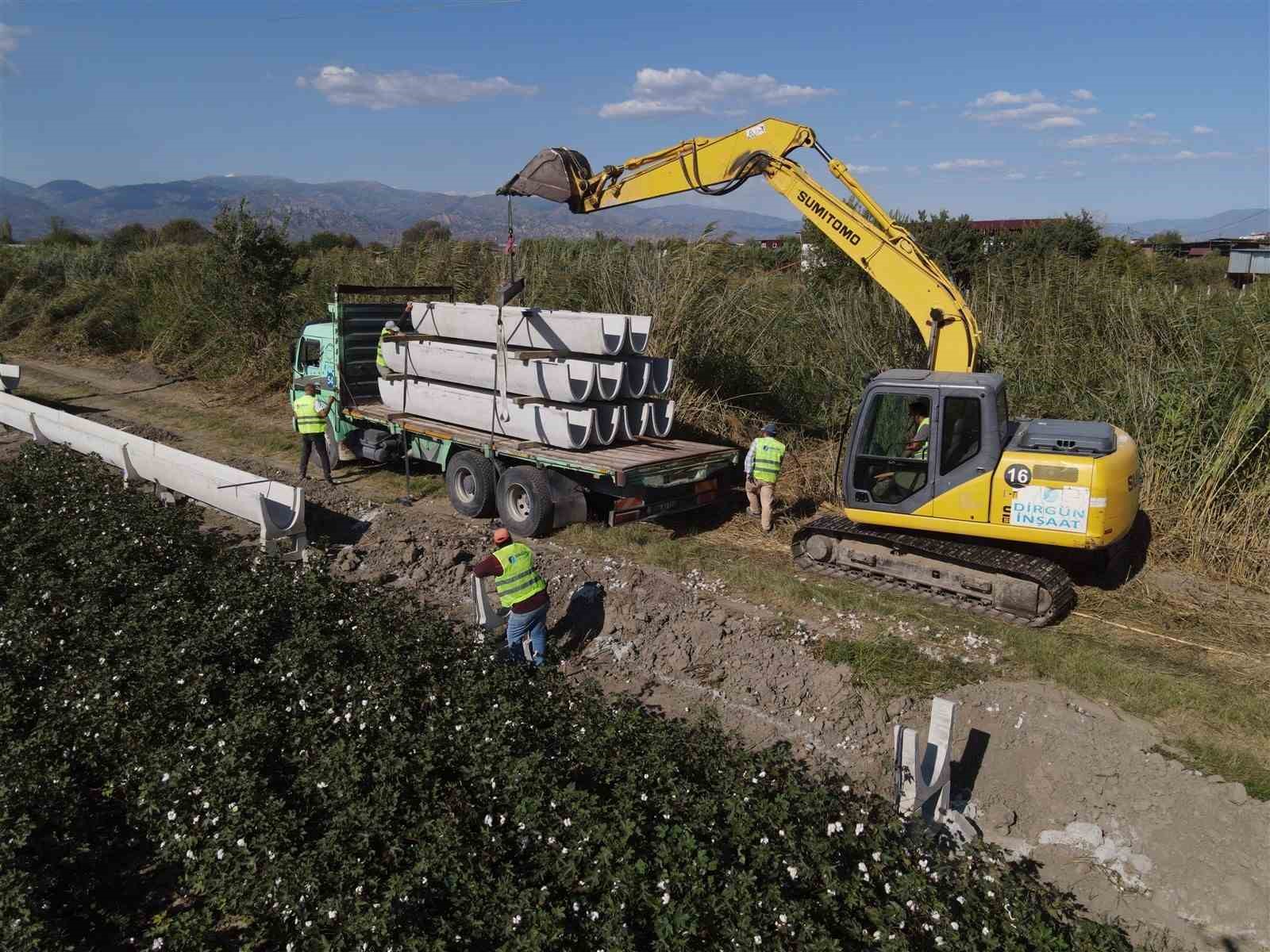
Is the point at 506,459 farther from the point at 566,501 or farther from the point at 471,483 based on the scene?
the point at 566,501

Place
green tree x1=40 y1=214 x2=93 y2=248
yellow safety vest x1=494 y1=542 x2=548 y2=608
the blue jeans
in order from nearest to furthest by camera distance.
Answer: yellow safety vest x1=494 y1=542 x2=548 y2=608 < the blue jeans < green tree x1=40 y1=214 x2=93 y2=248

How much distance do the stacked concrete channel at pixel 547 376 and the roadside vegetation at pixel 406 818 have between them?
12.3 ft

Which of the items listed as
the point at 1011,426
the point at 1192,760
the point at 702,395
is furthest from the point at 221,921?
the point at 702,395

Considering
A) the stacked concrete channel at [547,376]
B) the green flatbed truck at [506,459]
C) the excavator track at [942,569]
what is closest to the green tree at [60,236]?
the green flatbed truck at [506,459]

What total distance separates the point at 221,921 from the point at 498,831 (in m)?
1.57

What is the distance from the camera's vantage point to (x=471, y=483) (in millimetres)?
11523

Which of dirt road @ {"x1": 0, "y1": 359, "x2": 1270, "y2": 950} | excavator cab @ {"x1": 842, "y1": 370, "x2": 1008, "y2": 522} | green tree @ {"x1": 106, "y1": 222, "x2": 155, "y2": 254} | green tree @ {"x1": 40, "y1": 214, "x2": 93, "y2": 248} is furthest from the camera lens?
green tree @ {"x1": 40, "y1": 214, "x2": 93, "y2": 248}

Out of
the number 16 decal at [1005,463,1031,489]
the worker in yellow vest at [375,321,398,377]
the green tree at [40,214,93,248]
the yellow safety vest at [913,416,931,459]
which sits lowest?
the number 16 decal at [1005,463,1031,489]

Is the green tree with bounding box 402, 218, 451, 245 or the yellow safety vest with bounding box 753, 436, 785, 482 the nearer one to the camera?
the yellow safety vest with bounding box 753, 436, 785, 482

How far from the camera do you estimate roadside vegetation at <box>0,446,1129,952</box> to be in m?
4.52

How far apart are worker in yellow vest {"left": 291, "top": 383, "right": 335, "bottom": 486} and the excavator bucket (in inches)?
163

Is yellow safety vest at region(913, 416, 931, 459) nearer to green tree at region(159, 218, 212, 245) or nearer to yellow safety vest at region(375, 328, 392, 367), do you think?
yellow safety vest at region(375, 328, 392, 367)

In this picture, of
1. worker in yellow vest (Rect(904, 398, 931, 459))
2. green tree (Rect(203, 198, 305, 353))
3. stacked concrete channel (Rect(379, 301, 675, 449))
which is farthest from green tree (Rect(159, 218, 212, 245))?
worker in yellow vest (Rect(904, 398, 931, 459))

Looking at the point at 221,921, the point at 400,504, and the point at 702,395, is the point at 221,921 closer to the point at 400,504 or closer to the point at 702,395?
the point at 400,504
